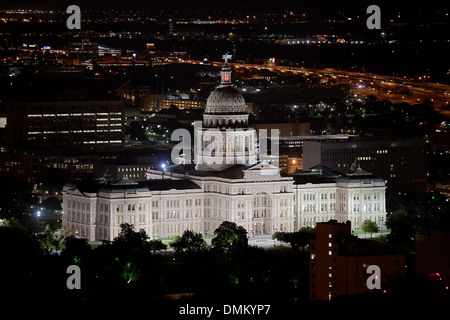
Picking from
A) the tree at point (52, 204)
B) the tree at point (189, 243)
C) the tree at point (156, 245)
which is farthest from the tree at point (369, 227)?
the tree at point (52, 204)

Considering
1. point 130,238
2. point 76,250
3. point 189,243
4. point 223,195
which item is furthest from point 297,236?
point 76,250

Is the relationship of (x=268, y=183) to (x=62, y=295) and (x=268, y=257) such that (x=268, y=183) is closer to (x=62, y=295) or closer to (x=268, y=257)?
(x=268, y=257)

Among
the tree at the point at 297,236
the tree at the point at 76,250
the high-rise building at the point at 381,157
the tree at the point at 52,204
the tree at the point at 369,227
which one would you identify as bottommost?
the tree at the point at 76,250

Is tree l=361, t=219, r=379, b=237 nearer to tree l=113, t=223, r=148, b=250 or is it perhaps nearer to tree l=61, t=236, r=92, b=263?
tree l=113, t=223, r=148, b=250

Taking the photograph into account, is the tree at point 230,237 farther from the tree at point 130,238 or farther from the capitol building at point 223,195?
the capitol building at point 223,195

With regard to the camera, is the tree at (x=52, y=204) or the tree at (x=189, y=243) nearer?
the tree at (x=189, y=243)

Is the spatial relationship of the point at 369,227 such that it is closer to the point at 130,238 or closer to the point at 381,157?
the point at 130,238

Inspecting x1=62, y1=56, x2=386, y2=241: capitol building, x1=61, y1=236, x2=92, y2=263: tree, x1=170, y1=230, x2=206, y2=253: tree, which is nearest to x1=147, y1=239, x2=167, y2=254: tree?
x1=170, y1=230, x2=206, y2=253: tree
